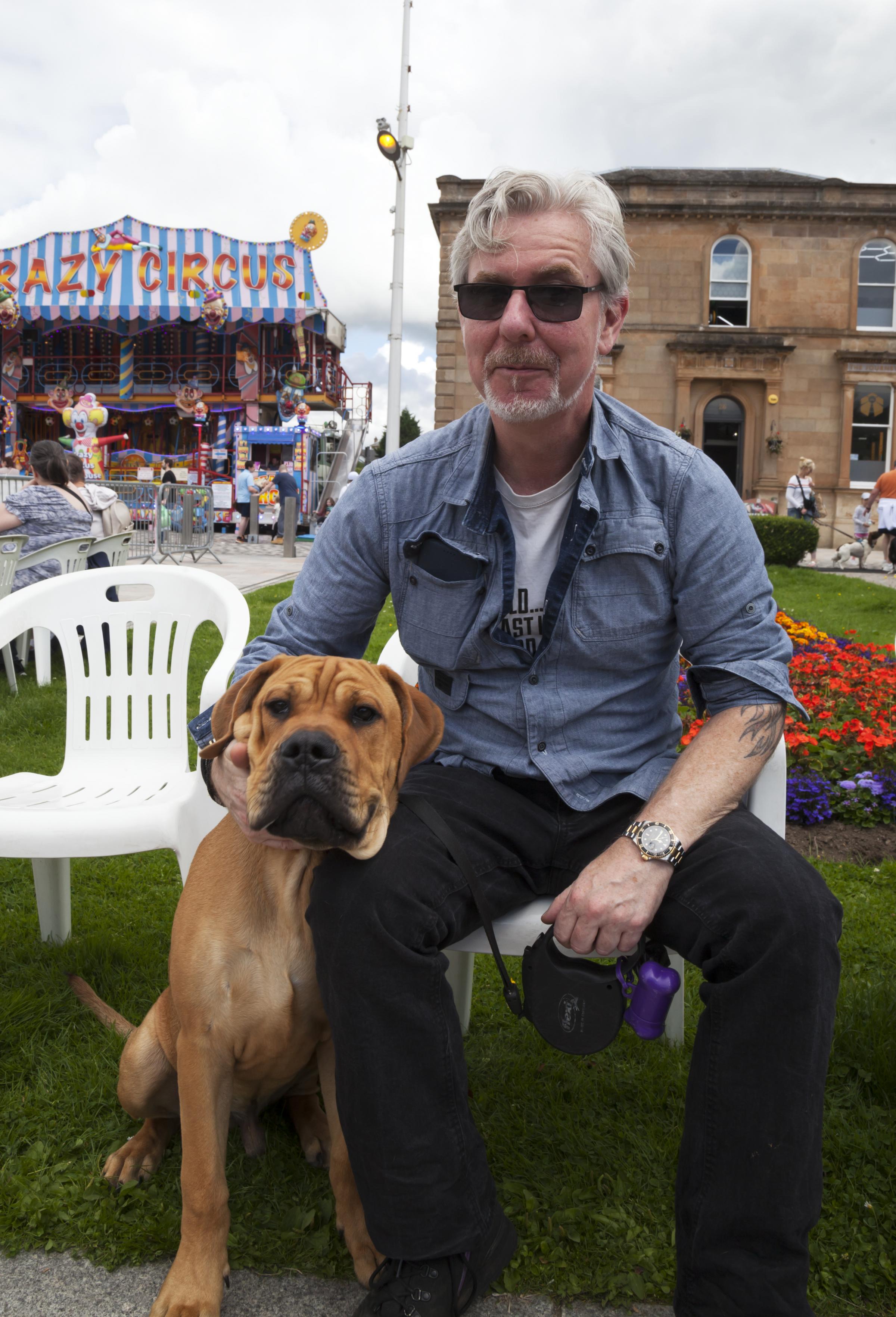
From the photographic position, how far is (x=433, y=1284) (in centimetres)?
169

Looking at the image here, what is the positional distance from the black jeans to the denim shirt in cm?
44

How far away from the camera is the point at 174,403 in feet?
94.0

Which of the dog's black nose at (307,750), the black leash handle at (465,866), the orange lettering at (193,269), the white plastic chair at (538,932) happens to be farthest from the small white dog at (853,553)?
the orange lettering at (193,269)

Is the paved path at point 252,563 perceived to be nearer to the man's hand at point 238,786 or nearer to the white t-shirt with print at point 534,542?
the white t-shirt with print at point 534,542

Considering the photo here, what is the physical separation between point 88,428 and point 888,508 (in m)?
20.4

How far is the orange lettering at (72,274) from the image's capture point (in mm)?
27766

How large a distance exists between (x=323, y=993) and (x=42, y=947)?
5.67ft

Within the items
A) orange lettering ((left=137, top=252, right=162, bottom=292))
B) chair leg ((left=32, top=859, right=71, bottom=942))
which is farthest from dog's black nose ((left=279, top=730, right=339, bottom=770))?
orange lettering ((left=137, top=252, right=162, bottom=292))

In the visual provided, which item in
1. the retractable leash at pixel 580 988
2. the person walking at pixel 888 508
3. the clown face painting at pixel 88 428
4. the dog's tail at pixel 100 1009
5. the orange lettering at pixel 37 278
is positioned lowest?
the dog's tail at pixel 100 1009

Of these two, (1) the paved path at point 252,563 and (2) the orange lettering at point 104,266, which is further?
(2) the orange lettering at point 104,266

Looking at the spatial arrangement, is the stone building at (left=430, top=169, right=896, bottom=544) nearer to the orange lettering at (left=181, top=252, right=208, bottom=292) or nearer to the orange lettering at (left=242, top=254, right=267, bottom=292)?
the orange lettering at (left=242, top=254, right=267, bottom=292)

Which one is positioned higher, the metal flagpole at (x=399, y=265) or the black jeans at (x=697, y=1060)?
the metal flagpole at (x=399, y=265)

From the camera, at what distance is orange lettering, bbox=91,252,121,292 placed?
2756cm

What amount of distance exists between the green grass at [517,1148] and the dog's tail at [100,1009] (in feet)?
0.12
